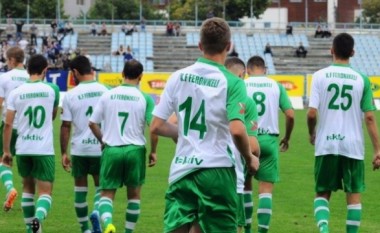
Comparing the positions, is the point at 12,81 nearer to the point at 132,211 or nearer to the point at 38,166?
the point at 38,166

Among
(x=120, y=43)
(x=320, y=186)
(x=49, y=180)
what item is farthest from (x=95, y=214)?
(x=120, y=43)

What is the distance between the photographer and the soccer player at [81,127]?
472 inches

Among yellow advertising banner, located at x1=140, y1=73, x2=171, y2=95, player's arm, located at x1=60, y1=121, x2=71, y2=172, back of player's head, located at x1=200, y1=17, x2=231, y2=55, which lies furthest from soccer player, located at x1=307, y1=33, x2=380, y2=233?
yellow advertising banner, located at x1=140, y1=73, x2=171, y2=95

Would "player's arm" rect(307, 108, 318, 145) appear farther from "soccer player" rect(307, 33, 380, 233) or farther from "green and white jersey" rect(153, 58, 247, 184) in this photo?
"green and white jersey" rect(153, 58, 247, 184)

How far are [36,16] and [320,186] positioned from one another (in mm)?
87101

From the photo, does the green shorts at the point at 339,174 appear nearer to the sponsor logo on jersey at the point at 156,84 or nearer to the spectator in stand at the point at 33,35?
the sponsor logo on jersey at the point at 156,84

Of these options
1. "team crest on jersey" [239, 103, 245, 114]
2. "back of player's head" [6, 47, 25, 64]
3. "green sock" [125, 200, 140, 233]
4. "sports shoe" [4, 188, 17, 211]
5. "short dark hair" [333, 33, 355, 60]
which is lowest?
"sports shoe" [4, 188, 17, 211]

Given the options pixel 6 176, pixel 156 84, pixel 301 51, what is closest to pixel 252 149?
pixel 6 176

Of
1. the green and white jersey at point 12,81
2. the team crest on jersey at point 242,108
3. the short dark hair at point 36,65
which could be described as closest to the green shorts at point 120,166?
the short dark hair at point 36,65

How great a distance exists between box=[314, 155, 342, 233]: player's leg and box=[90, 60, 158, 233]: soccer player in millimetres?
1910

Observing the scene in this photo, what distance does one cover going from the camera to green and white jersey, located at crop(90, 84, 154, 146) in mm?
11367

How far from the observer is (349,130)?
11102 millimetres

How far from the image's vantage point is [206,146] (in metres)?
7.60

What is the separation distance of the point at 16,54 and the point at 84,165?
2638 millimetres
